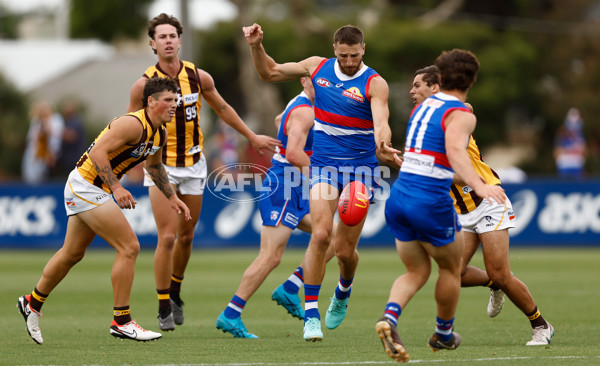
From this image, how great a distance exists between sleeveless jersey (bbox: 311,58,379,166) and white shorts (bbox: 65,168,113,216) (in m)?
2.04

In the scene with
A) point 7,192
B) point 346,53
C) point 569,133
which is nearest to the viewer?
point 346,53

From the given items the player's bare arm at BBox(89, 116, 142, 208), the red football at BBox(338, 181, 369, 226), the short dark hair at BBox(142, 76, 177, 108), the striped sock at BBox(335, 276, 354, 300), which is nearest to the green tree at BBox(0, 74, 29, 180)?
the short dark hair at BBox(142, 76, 177, 108)

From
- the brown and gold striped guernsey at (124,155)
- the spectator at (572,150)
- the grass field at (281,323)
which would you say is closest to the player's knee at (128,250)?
the brown and gold striped guernsey at (124,155)

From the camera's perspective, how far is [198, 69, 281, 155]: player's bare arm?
34.2 feet

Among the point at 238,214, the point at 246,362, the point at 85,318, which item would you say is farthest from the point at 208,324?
the point at 238,214

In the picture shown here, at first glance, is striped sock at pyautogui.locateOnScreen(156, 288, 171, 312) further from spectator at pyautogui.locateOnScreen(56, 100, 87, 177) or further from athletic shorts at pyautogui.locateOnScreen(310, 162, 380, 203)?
spectator at pyautogui.locateOnScreen(56, 100, 87, 177)

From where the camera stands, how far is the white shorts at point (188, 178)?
10.5 meters

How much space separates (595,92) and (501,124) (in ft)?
12.7

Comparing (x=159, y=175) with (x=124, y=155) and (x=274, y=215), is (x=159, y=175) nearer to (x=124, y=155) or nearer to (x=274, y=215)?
(x=124, y=155)

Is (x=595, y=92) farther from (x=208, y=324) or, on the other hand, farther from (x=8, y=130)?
(x=208, y=324)

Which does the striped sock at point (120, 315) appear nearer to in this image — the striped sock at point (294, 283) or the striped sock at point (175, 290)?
the striped sock at point (175, 290)

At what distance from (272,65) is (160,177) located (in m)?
1.52

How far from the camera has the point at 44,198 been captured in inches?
829

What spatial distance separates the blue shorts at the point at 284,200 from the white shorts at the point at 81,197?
68.9 inches
